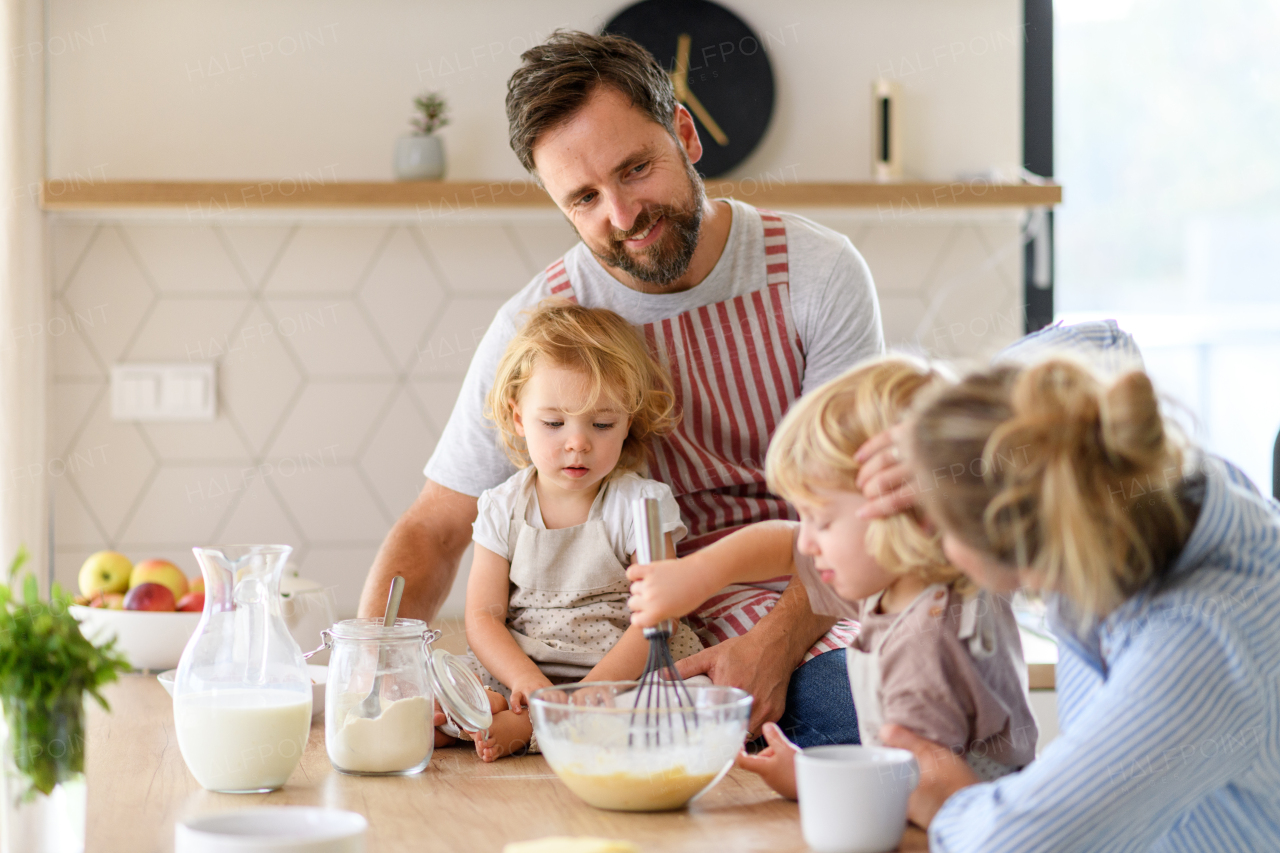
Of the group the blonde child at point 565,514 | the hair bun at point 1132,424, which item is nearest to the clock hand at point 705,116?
the blonde child at point 565,514

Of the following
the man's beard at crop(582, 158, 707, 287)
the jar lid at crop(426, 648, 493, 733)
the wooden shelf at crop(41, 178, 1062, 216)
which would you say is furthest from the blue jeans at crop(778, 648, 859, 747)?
the wooden shelf at crop(41, 178, 1062, 216)

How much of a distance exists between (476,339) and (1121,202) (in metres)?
1.42

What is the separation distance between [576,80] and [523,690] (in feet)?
2.32

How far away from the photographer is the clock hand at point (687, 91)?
225cm

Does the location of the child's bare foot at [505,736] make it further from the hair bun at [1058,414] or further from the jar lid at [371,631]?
the hair bun at [1058,414]

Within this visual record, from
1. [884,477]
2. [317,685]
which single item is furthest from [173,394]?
[884,477]

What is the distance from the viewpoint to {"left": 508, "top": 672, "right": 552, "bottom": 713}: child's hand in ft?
3.89

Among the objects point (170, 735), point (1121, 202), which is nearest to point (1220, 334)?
point (1121, 202)

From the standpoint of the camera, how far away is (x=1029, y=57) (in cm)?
244

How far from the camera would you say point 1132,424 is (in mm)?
736

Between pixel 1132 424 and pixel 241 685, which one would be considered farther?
pixel 241 685

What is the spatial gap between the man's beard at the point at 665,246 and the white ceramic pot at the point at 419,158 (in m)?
0.81

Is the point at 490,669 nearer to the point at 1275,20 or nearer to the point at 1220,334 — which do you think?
the point at 1220,334

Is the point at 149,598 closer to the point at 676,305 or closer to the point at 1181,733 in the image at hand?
the point at 676,305
